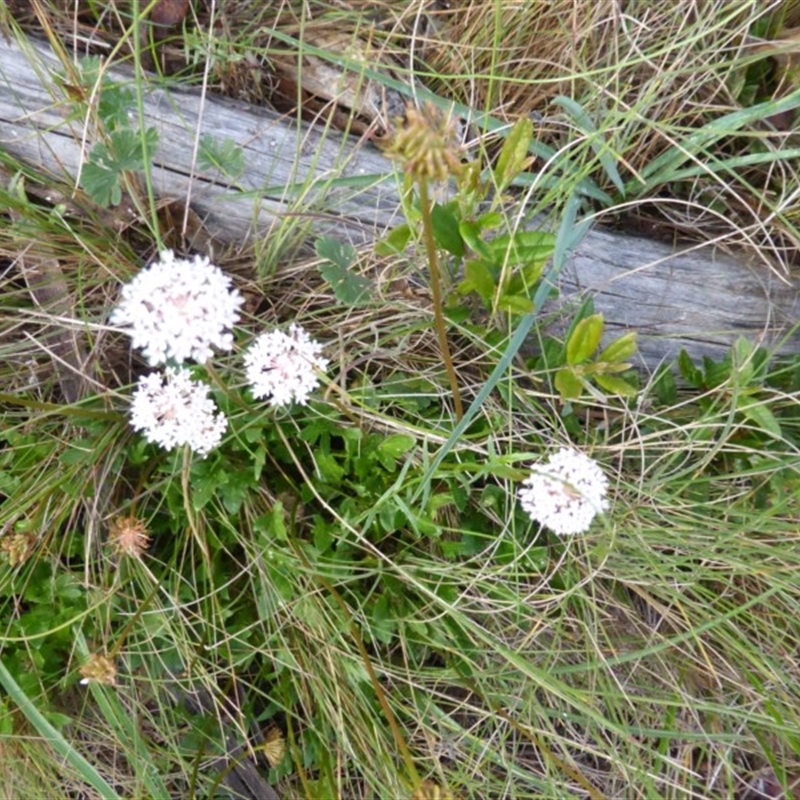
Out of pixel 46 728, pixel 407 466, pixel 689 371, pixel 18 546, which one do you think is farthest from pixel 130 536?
pixel 689 371

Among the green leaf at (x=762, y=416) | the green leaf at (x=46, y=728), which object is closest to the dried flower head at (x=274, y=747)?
the green leaf at (x=46, y=728)

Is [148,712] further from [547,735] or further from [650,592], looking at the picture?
[650,592]

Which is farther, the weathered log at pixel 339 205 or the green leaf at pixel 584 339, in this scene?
the weathered log at pixel 339 205

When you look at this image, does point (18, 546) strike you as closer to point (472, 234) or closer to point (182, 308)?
point (182, 308)

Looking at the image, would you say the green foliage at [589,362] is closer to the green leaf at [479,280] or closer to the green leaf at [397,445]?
the green leaf at [479,280]

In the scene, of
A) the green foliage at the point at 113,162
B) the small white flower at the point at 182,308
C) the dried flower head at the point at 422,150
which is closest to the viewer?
the dried flower head at the point at 422,150

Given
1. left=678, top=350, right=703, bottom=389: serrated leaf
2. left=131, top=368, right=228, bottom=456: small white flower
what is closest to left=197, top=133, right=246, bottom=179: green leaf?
left=131, top=368, right=228, bottom=456: small white flower
